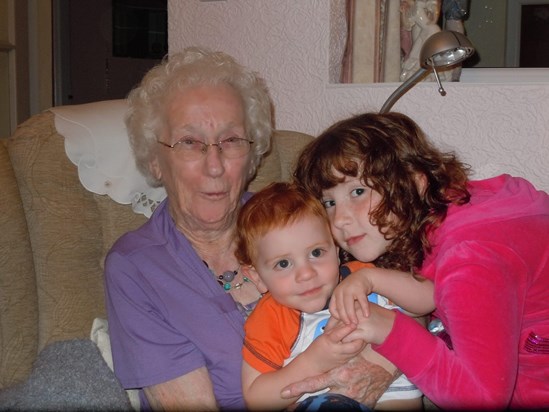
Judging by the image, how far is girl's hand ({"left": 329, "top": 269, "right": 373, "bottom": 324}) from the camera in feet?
4.44

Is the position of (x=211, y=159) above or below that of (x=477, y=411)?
above

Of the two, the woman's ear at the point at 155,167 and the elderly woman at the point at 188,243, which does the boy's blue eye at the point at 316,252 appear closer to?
the elderly woman at the point at 188,243

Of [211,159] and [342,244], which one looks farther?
[211,159]

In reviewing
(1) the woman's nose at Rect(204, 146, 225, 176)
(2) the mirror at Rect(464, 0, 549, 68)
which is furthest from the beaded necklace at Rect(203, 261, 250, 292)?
(2) the mirror at Rect(464, 0, 549, 68)

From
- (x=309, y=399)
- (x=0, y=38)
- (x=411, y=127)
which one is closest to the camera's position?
(x=309, y=399)

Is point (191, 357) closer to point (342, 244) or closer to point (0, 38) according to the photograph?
point (342, 244)

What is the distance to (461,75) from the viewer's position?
2.39m

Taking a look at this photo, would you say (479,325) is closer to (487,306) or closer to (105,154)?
(487,306)

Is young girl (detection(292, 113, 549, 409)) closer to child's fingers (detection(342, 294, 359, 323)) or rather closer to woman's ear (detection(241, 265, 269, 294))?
child's fingers (detection(342, 294, 359, 323))

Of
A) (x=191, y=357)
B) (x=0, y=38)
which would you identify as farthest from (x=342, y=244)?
(x=0, y=38)

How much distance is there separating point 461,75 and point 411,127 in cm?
94

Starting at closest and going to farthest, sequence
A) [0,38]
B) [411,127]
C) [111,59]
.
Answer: [411,127] → [0,38] → [111,59]

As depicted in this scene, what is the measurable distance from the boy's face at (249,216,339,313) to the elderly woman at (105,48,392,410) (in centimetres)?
17

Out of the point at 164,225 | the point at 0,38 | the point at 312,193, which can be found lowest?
the point at 164,225
